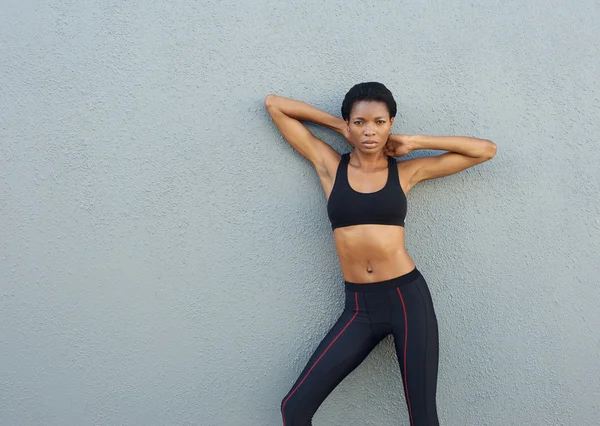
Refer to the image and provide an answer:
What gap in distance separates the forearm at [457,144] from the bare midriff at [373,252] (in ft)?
1.43

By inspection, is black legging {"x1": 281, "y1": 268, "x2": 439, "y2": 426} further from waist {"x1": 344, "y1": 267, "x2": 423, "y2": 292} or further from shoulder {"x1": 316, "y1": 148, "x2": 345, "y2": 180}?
shoulder {"x1": 316, "y1": 148, "x2": 345, "y2": 180}

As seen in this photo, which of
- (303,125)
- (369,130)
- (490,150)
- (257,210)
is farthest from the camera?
(257,210)

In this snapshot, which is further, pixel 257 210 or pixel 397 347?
pixel 257 210

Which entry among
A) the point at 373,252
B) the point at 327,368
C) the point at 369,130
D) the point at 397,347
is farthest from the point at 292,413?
the point at 369,130

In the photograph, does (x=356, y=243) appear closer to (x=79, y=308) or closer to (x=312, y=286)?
(x=312, y=286)

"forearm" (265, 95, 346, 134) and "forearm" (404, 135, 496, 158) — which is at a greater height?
"forearm" (265, 95, 346, 134)

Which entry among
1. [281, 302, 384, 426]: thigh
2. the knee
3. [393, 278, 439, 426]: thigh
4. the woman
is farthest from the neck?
the knee

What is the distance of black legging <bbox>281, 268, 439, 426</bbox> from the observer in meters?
2.60

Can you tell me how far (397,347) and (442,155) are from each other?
0.99 meters

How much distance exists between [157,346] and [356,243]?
4.21 feet

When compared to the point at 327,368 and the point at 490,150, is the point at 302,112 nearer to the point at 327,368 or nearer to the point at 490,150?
the point at 490,150

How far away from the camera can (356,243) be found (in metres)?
2.64

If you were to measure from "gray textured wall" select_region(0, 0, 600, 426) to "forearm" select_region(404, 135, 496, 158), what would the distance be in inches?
9.0

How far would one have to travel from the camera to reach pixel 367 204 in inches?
103
